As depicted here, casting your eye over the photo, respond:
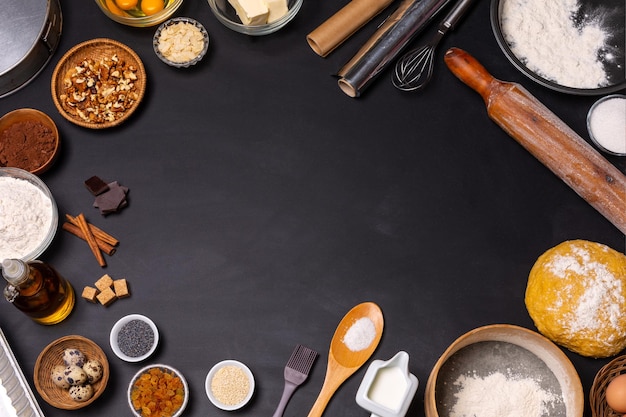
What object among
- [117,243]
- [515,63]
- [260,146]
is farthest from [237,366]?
[515,63]

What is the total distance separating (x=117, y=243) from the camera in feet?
6.80

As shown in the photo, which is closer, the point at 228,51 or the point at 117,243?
the point at 117,243

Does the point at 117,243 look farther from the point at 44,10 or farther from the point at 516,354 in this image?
the point at 516,354

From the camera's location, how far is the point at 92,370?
1.90m

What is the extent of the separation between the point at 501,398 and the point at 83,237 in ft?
3.80

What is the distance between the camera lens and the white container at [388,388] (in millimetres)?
1794

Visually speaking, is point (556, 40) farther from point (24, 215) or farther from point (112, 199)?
point (24, 215)

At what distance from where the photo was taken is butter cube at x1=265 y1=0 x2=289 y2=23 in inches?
83.7

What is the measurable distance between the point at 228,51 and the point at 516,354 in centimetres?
115

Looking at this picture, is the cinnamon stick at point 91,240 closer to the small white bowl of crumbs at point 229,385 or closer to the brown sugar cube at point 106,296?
the brown sugar cube at point 106,296

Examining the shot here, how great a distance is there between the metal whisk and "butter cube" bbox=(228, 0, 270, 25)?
402 millimetres

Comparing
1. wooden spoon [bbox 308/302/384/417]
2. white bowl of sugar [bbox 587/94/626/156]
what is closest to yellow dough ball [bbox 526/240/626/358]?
white bowl of sugar [bbox 587/94/626/156]

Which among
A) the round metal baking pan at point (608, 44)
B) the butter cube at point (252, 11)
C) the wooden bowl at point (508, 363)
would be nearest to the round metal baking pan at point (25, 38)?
the butter cube at point (252, 11)

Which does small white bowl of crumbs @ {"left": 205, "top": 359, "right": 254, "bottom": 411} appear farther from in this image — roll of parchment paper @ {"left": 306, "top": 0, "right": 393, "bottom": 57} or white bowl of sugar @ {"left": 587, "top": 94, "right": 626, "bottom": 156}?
Answer: white bowl of sugar @ {"left": 587, "top": 94, "right": 626, "bottom": 156}
